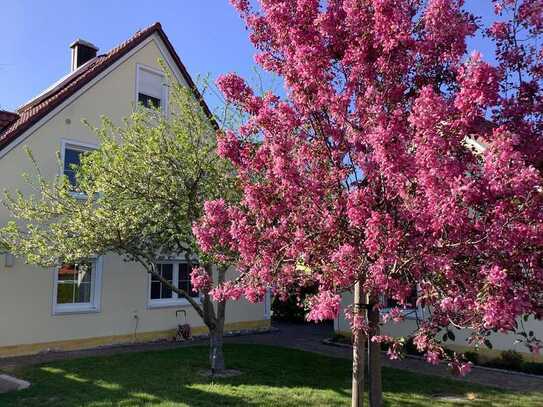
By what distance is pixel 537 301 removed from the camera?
404cm

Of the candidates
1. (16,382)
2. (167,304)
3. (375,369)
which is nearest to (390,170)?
(375,369)

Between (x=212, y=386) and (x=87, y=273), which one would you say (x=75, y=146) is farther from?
(x=212, y=386)

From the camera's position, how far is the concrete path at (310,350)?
1004 centimetres

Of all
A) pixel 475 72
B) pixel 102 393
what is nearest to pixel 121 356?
pixel 102 393

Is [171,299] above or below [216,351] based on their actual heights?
above

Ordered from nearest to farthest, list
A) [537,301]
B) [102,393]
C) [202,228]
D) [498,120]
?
[537,301]
[498,120]
[202,228]
[102,393]

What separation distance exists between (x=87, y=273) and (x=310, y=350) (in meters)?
6.09

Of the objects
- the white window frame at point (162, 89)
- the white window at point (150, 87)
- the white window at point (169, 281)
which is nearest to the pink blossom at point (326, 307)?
the white window at point (169, 281)

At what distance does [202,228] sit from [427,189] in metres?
2.15

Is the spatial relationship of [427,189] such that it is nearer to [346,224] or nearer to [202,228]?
[346,224]

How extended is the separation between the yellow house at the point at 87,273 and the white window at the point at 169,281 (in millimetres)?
30

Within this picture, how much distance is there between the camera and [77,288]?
44.0ft

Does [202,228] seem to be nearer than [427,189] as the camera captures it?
No

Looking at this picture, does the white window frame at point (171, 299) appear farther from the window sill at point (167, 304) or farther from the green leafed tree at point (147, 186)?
the green leafed tree at point (147, 186)
